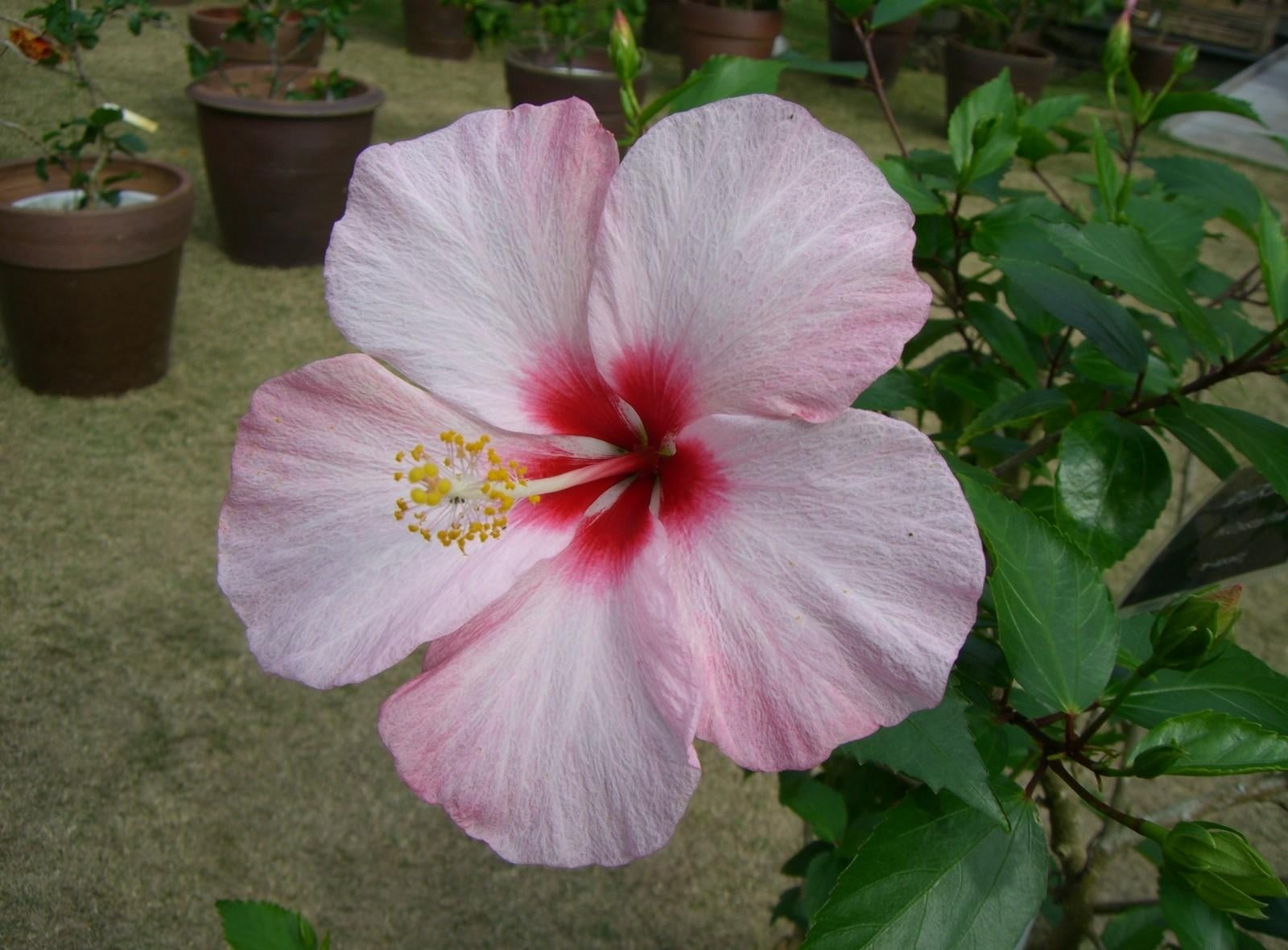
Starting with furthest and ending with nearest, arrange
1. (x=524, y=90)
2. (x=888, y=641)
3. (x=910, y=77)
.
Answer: (x=910, y=77)
(x=524, y=90)
(x=888, y=641)

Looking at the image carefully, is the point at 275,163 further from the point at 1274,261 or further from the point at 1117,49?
the point at 1274,261

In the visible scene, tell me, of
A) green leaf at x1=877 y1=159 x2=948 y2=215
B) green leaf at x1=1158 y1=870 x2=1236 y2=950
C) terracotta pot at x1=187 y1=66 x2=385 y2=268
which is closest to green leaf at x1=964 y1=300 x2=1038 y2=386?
green leaf at x1=877 y1=159 x2=948 y2=215

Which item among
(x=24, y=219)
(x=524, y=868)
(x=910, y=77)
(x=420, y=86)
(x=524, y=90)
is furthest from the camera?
(x=910, y=77)

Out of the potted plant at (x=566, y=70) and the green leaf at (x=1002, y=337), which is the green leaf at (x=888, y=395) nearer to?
the green leaf at (x=1002, y=337)

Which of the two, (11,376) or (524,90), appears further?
(524,90)

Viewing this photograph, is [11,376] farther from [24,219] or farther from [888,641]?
[888,641]

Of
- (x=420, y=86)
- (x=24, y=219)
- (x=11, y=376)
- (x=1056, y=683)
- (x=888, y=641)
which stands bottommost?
(x=420, y=86)

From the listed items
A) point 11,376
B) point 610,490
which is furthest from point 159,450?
point 610,490

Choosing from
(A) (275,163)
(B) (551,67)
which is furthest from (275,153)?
(B) (551,67)
